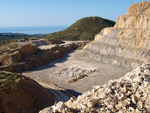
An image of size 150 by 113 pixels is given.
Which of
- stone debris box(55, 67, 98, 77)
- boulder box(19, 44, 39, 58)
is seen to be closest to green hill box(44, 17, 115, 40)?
boulder box(19, 44, 39, 58)

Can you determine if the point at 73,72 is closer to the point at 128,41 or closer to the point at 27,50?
the point at 128,41

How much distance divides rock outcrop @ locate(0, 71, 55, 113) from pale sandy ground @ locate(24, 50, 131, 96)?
5054 millimetres

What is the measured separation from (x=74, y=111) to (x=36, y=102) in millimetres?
7188

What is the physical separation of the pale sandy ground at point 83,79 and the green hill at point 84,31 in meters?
26.0

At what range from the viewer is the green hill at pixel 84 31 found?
54844 millimetres

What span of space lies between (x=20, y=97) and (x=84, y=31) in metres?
51.5

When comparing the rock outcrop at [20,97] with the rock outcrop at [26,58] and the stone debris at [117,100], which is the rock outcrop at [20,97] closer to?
the stone debris at [117,100]

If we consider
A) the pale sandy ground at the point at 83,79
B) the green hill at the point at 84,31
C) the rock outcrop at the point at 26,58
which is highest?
the green hill at the point at 84,31

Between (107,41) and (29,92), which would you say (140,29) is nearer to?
(107,41)

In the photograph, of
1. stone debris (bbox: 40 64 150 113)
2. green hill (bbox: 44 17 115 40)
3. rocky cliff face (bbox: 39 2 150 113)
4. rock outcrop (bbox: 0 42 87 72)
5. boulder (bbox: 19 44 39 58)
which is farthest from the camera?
green hill (bbox: 44 17 115 40)

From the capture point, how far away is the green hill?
54.8m

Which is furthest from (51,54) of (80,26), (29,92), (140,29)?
(80,26)

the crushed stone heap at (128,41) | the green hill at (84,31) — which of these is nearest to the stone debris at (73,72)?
the crushed stone heap at (128,41)

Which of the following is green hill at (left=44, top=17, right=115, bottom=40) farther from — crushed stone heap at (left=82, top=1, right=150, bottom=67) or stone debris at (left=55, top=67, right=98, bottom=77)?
stone debris at (left=55, top=67, right=98, bottom=77)
